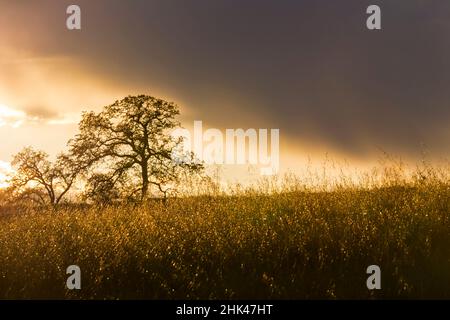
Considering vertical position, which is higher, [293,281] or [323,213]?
[323,213]

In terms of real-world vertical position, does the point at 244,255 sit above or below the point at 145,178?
below

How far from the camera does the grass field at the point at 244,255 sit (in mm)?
6547

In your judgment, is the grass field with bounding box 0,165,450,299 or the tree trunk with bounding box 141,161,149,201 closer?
the grass field with bounding box 0,165,450,299

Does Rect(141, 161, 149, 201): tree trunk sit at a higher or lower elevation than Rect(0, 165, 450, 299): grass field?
higher

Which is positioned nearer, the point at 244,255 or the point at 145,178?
the point at 244,255

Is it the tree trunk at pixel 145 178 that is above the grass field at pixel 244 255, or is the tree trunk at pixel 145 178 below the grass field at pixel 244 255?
Result: above

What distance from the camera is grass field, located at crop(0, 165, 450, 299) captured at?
258 inches

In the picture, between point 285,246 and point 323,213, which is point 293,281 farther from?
point 323,213

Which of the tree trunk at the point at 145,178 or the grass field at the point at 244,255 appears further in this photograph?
the tree trunk at the point at 145,178

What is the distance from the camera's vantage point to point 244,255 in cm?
754

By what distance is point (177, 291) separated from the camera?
6500mm
